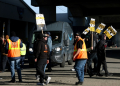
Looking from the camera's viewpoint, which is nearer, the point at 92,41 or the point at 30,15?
the point at 92,41

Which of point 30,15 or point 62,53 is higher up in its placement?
point 30,15

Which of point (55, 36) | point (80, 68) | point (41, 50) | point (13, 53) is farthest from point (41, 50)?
point (55, 36)

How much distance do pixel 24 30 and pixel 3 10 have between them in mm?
10595

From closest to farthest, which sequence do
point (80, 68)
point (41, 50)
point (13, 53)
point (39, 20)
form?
point (41, 50) < point (80, 68) < point (13, 53) < point (39, 20)

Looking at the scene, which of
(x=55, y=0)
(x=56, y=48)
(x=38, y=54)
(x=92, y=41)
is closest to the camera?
(x=38, y=54)

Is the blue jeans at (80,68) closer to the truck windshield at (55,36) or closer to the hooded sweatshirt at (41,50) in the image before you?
the hooded sweatshirt at (41,50)

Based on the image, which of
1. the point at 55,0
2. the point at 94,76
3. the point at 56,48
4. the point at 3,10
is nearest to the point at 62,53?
the point at 56,48

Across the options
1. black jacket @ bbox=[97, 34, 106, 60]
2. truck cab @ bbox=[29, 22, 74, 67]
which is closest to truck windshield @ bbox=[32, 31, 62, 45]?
truck cab @ bbox=[29, 22, 74, 67]

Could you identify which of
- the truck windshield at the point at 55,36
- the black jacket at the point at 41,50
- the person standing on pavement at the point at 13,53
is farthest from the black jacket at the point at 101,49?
the truck windshield at the point at 55,36

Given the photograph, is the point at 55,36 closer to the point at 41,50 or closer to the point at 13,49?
the point at 13,49

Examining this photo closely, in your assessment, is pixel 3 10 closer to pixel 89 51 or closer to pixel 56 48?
pixel 56 48

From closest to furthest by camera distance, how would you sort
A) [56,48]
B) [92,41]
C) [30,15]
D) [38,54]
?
[38,54] < [92,41] < [56,48] < [30,15]

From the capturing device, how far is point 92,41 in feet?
39.9

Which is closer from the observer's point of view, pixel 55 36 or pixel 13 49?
pixel 13 49
